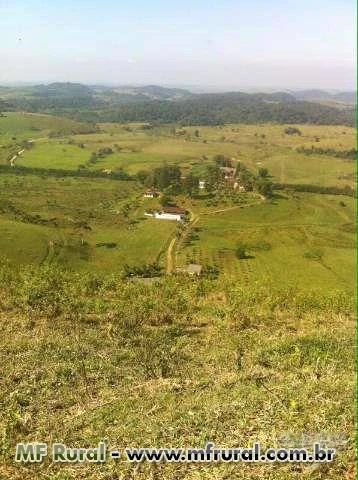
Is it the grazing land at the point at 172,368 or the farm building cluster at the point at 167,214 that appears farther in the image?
the farm building cluster at the point at 167,214

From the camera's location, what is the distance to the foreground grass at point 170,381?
615 cm

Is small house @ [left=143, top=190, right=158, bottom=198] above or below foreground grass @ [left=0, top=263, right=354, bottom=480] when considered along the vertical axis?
below

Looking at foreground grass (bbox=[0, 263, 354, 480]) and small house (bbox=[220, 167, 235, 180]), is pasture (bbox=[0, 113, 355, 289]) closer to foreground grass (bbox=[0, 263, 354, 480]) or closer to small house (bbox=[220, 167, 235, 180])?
small house (bbox=[220, 167, 235, 180])

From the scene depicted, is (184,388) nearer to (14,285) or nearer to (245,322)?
(245,322)

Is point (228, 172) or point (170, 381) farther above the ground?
point (170, 381)

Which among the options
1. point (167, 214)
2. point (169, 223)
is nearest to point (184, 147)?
point (167, 214)

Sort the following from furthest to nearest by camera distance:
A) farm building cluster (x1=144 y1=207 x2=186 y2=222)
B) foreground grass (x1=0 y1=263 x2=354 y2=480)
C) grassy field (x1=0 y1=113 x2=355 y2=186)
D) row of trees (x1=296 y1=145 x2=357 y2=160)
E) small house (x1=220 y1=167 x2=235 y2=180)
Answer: row of trees (x1=296 y1=145 x2=357 y2=160) < grassy field (x1=0 y1=113 x2=355 y2=186) < small house (x1=220 y1=167 x2=235 y2=180) < farm building cluster (x1=144 y1=207 x2=186 y2=222) < foreground grass (x1=0 y1=263 x2=354 y2=480)

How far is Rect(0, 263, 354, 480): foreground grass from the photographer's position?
6148mm

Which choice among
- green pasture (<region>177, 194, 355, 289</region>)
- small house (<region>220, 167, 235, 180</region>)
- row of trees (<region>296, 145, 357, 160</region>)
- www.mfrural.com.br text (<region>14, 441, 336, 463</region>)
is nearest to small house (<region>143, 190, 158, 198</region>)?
green pasture (<region>177, 194, 355, 289</region>)

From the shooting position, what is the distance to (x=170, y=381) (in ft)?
26.6

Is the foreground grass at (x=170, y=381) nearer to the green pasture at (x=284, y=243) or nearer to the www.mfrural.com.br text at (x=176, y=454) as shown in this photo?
the www.mfrural.com.br text at (x=176, y=454)

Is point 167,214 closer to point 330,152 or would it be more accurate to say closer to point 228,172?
point 228,172

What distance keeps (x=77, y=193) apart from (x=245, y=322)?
72158mm

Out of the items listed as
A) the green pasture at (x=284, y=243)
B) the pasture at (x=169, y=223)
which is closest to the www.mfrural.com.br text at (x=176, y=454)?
the pasture at (x=169, y=223)
